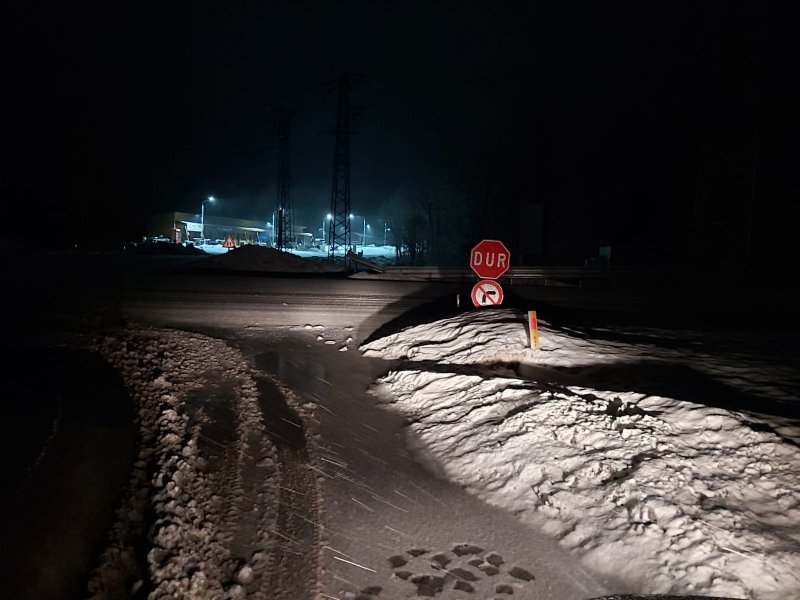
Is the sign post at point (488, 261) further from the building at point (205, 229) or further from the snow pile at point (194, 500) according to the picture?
the building at point (205, 229)

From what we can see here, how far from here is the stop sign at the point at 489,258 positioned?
10.3 metres

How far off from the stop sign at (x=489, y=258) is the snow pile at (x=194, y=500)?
525 centimetres

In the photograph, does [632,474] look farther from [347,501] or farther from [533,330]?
[533,330]

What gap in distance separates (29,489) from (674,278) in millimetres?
22016

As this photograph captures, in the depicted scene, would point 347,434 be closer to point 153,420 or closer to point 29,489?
point 153,420

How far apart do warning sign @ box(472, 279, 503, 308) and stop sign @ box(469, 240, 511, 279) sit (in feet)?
1.39

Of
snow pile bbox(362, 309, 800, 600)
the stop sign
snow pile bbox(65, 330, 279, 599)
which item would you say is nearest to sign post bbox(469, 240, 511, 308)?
the stop sign

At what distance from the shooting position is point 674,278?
20359 mm

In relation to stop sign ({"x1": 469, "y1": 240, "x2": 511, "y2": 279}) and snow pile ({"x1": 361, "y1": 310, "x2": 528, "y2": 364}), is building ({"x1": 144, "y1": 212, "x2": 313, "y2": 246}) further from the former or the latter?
stop sign ({"x1": 469, "y1": 240, "x2": 511, "y2": 279})

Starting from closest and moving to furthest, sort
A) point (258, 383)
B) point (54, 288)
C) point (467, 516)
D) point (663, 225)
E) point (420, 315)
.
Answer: point (467, 516), point (258, 383), point (420, 315), point (54, 288), point (663, 225)

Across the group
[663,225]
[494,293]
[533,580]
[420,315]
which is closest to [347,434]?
[533,580]

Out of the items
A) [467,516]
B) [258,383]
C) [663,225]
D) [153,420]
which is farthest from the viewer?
[663,225]

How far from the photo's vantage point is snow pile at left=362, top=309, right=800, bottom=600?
3.79 m

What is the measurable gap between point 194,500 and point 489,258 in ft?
24.8
